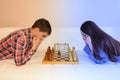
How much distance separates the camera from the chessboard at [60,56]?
2.06 metres

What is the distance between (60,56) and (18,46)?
49 centimetres

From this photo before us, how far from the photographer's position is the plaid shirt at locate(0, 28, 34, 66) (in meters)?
1.95

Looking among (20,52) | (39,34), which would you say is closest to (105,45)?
(39,34)

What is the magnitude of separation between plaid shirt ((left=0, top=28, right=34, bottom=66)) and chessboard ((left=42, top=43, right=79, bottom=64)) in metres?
0.21

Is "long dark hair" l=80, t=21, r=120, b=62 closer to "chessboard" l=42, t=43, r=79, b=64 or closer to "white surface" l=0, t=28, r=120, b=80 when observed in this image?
"white surface" l=0, t=28, r=120, b=80

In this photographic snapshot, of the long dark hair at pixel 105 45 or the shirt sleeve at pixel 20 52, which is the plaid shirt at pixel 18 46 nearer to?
the shirt sleeve at pixel 20 52

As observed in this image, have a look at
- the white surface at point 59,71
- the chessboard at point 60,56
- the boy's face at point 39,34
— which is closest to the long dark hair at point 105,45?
the white surface at point 59,71

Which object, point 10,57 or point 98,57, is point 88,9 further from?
point 10,57

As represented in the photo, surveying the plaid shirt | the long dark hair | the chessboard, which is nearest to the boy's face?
the plaid shirt

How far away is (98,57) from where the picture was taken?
2.03 meters

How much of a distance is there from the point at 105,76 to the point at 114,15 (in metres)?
1.24

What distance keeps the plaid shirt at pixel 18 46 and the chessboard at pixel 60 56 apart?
0.21m

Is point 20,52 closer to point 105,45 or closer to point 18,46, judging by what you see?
point 18,46

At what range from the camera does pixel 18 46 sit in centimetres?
195
